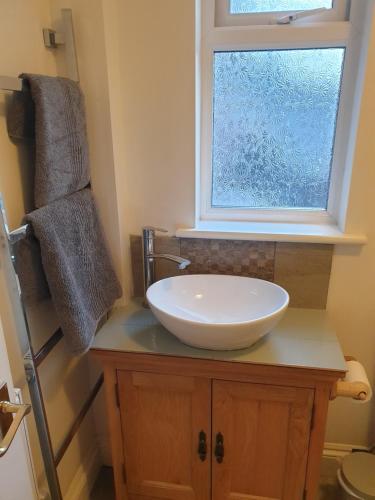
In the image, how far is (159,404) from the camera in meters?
1.34

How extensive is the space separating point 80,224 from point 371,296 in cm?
110

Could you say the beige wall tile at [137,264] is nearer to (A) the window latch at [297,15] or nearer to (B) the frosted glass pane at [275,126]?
(B) the frosted glass pane at [275,126]

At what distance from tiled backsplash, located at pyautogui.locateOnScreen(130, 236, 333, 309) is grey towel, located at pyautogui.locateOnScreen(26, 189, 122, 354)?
0.25 metres

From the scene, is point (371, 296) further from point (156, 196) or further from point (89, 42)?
point (89, 42)

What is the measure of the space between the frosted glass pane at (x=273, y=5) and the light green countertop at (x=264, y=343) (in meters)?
1.11

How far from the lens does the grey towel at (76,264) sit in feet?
3.59

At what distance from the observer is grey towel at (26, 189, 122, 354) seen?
1093 millimetres

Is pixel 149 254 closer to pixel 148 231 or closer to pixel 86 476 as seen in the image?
pixel 148 231

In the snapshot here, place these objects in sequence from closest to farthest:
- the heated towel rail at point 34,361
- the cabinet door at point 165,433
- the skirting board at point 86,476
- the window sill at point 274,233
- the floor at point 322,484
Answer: the heated towel rail at point 34,361, the cabinet door at point 165,433, the window sill at point 274,233, the skirting board at point 86,476, the floor at point 322,484

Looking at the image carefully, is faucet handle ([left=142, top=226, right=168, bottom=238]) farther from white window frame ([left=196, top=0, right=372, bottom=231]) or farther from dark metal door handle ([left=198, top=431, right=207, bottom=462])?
dark metal door handle ([left=198, top=431, right=207, bottom=462])

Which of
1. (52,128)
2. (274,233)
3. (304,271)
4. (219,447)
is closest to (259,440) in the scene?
(219,447)

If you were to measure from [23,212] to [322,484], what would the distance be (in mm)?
1633

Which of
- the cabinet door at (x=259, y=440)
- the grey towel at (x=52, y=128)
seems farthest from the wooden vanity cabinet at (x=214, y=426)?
the grey towel at (x=52, y=128)

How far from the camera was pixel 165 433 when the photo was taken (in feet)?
4.49
